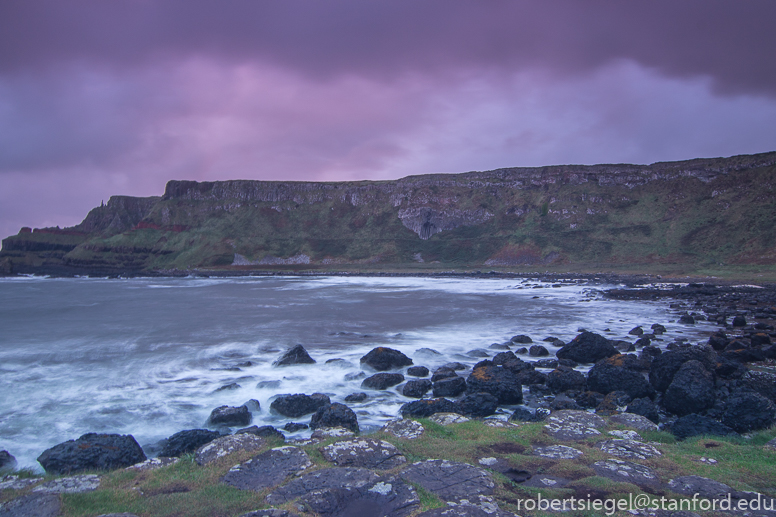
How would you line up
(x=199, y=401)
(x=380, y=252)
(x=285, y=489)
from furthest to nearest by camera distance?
(x=380, y=252) < (x=199, y=401) < (x=285, y=489)

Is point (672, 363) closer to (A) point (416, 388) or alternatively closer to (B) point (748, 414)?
(B) point (748, 414)

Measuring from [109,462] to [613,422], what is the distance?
966 cm

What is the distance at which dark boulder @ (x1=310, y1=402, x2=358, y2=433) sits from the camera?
9.55 m

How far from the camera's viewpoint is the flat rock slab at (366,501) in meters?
4.93

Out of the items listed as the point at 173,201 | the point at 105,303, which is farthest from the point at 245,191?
the point at 105,303

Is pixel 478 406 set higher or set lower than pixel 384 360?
higher

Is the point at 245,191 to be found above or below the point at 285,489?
above

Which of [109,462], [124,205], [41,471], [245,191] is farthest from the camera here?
[124,205]

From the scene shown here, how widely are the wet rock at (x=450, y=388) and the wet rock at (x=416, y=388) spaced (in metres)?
0.36

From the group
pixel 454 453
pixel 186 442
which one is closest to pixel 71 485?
pixel 186 442

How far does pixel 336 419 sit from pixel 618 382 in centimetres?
812

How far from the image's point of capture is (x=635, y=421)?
29.4ft

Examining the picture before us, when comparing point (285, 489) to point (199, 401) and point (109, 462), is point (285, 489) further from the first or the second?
point (199, 401)

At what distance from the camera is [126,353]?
2089 centimetres
